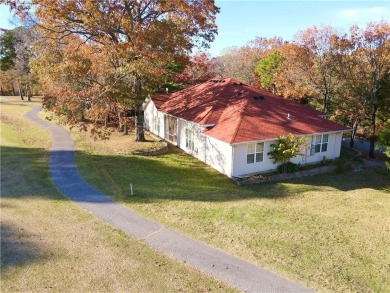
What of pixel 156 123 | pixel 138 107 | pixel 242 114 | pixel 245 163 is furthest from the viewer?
pixel 156 123

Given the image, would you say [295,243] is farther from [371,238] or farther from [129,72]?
[129,72]

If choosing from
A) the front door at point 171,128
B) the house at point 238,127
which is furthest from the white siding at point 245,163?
the front door at point 171,128

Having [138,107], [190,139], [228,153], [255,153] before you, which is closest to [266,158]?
[255,153]

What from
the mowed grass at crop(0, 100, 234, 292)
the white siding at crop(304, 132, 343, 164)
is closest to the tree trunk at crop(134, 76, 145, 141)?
the mowed grass at crop(0, 100, 234, 292)

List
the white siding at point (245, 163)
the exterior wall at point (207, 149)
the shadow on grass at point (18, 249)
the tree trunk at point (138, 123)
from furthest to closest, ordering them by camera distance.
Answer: the tree trunk at point (138, 123)
the exterior wall at point (207, 149)
the white siding at point (245, 163)
the shadow on grass at point (18, 249)

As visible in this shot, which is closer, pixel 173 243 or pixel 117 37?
pixel 173 243

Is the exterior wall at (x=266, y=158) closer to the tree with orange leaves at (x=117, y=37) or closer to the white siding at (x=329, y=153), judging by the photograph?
the white siding at (x=329, y=153)

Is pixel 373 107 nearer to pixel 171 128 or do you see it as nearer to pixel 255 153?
pixel 255 153
